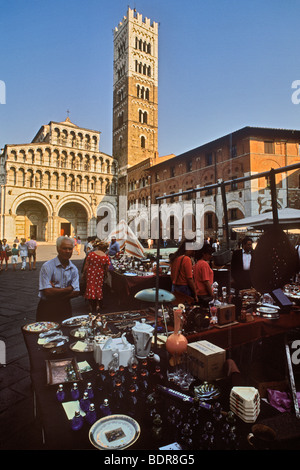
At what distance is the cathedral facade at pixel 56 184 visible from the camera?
97.1 feet

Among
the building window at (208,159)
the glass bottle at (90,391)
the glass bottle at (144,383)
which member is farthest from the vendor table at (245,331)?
the building window at (208,159)

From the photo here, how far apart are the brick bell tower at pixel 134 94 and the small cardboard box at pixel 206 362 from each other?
118 ft

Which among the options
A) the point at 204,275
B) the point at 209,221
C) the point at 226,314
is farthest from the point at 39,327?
the point at 209,221

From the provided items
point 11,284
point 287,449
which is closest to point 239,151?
point 11,284

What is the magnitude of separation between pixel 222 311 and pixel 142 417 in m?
1.69

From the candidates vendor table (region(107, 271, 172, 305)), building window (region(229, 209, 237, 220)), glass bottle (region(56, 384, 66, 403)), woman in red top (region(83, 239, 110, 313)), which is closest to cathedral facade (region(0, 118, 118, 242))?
building window (region(229, 209, 237, 220))

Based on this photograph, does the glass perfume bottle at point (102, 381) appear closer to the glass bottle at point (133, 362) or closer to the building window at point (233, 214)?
the glass bottle at point (133, 362)

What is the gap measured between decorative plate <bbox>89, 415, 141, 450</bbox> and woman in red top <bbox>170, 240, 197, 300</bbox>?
2.72m

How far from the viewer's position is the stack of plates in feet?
4.64

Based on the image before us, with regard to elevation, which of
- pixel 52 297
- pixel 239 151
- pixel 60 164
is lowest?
pixel 52 297

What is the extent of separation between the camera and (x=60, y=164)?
33.0 meters

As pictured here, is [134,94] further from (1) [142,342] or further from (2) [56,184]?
(1) [142,342]

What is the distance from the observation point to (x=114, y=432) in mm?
1311
